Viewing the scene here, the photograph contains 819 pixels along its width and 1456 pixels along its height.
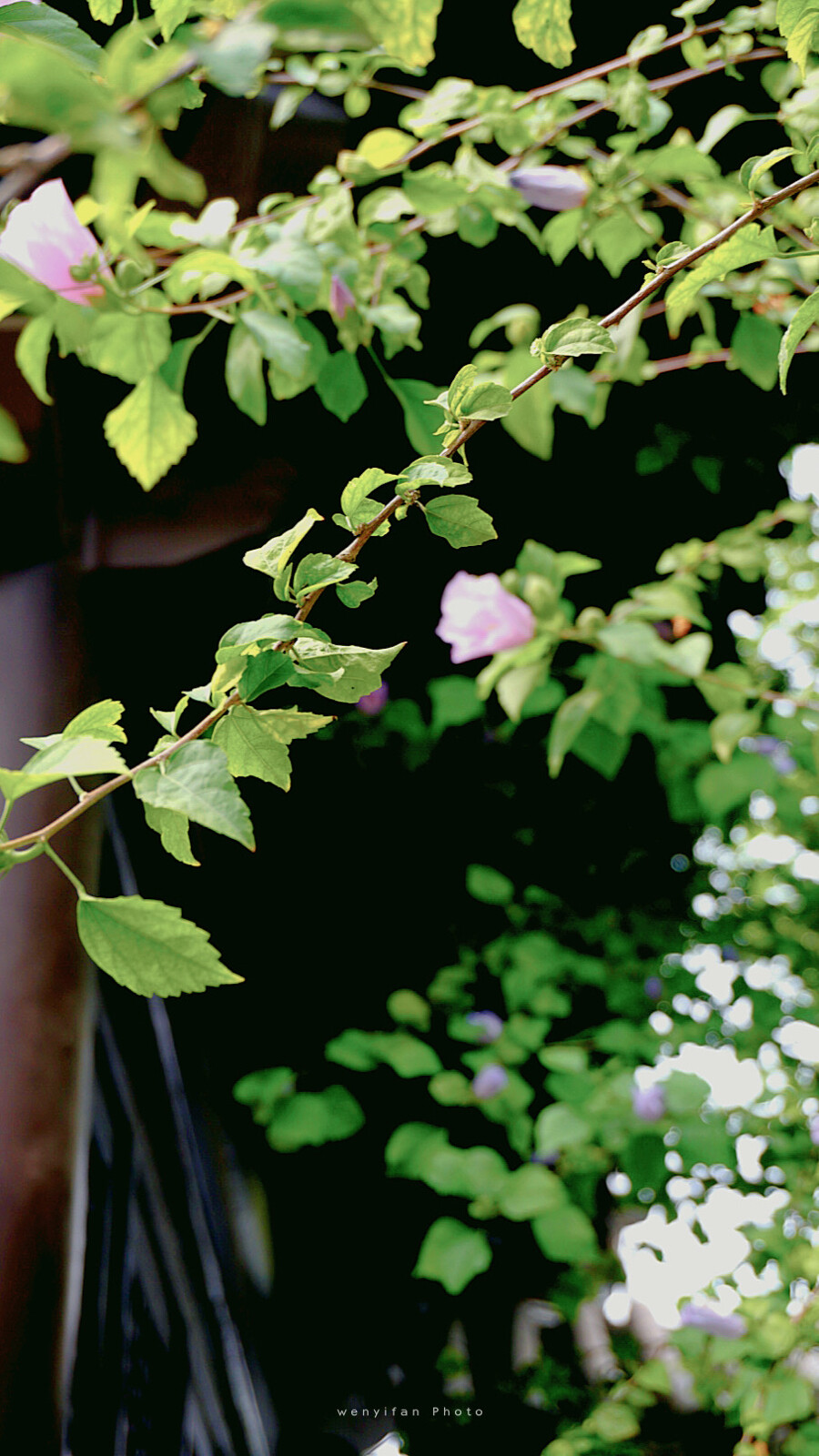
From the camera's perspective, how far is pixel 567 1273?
1.46 meters

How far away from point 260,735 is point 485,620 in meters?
0.48

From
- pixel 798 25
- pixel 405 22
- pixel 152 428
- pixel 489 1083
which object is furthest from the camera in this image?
pixel 489 1083

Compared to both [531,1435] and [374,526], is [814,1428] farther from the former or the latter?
[374,526]

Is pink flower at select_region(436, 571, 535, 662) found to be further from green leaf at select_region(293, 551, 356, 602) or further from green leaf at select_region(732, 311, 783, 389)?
green leaf at select_region(293, 551, 356, 602)

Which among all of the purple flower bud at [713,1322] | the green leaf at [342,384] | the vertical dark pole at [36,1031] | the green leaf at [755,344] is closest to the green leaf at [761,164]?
the green leaf at [342,384]

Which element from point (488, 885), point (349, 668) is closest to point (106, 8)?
point (349, 668)

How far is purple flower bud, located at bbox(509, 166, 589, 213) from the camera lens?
2.18 feet

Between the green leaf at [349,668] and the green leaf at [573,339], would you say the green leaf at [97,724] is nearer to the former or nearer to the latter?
the green leaf at [349,668]

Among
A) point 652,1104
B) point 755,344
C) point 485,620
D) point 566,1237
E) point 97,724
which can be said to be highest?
point 97,724

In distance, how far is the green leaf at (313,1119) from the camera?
130 cm

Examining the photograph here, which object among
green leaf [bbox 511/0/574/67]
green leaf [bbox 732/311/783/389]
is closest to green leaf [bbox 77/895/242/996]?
green leaf [bbox 511/0/574/67]

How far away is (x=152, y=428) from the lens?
18.6 inches

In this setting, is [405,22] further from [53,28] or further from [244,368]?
[244,368]

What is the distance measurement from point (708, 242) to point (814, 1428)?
1.36 m
